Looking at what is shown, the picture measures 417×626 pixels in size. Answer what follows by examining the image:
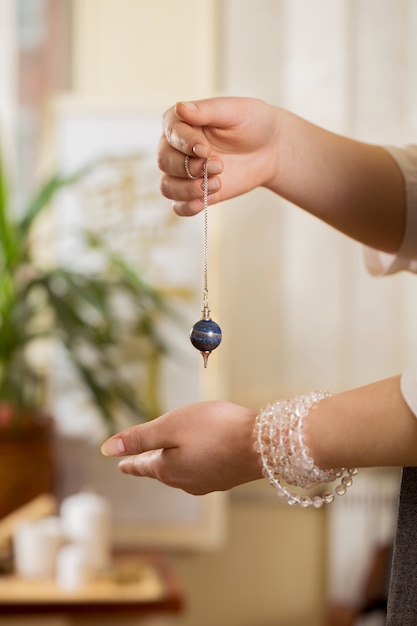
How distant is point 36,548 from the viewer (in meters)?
2.21

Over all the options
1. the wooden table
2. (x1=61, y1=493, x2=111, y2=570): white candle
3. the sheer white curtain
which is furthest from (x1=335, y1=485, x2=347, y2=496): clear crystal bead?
the sheer white curtain

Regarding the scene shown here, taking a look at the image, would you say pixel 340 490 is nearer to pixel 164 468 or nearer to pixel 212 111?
pixel 164 468

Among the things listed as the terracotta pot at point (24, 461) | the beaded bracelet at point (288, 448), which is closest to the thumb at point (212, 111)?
the beaded bracelet at point (288, 448)

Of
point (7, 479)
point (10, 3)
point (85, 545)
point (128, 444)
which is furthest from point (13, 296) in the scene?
point (128, 444)

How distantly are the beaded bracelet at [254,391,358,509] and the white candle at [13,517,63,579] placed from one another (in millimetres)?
1477

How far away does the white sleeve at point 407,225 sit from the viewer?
3.86ft

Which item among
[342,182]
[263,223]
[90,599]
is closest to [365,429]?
[342,182]

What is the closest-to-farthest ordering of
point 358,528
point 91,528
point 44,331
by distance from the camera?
1. point 91,528
2. point 44,331
3. point 358,528

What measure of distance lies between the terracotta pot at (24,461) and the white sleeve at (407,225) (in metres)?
1.56

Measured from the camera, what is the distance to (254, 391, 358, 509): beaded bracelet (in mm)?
824

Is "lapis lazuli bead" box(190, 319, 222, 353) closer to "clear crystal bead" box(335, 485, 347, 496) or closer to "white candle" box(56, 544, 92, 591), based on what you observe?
"clear crystal bead" box(335, 485, 347, 496)

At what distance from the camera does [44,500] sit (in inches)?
102

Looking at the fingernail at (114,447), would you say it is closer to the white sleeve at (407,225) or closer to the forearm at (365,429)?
the forearm at (365,429)

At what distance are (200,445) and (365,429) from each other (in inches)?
5.9
